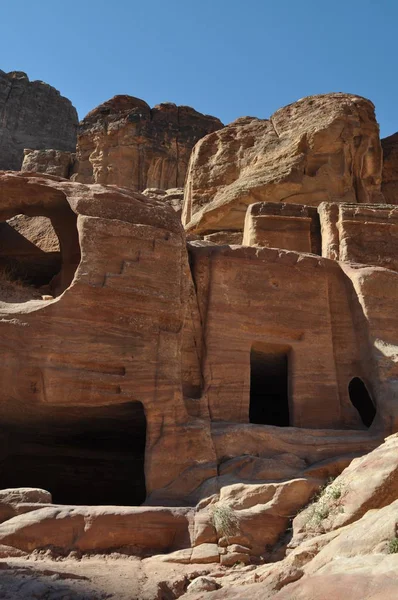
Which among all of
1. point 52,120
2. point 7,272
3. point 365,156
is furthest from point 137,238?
point 52,120

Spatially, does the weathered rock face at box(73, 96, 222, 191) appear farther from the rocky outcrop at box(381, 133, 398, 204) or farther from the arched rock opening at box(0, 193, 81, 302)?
the arched rock opening at box(0, 193, 81, 302)

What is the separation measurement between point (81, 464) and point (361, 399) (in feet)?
20.8

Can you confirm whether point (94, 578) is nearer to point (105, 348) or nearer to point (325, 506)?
point (325, 506)

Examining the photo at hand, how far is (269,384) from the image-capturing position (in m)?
14.8

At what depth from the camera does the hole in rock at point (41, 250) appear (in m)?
14.3

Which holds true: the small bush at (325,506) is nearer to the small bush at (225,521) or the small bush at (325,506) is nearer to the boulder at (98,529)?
the small bush at (225,521)

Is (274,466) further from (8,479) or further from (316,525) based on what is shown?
(8,479)

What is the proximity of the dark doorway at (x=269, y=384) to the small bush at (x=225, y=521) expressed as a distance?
437 centimetres

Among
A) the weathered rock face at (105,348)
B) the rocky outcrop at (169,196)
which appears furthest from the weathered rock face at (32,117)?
the weathered rock face at (105,348)

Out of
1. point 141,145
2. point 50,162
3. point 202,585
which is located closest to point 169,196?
point 141,145

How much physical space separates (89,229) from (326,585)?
7800mm

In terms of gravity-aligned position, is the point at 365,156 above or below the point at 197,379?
above

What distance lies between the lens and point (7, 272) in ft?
48.6

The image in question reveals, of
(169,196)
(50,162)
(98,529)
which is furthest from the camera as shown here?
(50,162)
